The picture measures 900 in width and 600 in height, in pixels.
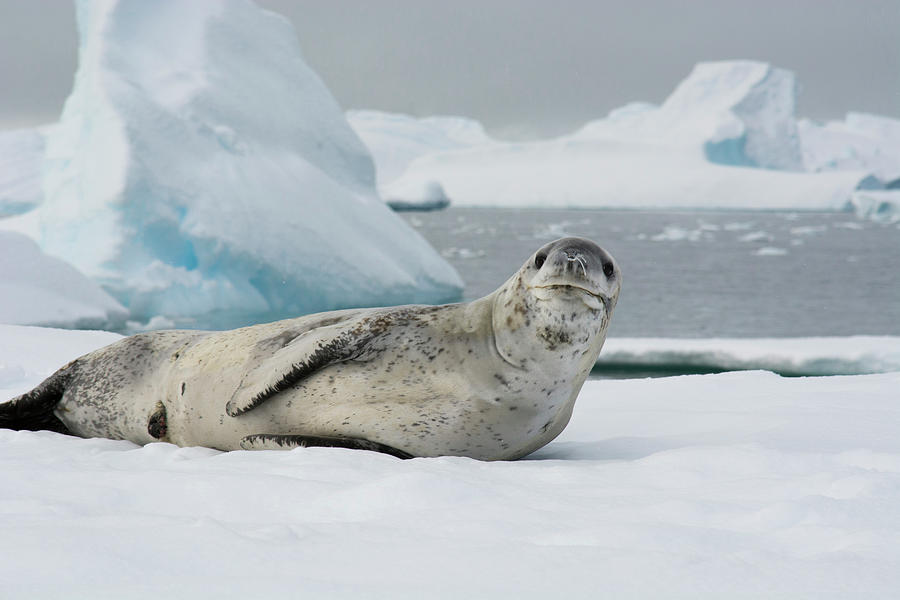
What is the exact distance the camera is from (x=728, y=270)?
23.7 meters

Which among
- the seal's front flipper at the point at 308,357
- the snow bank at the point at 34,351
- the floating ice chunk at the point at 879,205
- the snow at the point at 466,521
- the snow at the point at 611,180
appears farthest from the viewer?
the snow at the point at 611,180

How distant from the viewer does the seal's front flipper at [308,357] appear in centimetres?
233

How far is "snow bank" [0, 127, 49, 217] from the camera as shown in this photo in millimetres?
29875

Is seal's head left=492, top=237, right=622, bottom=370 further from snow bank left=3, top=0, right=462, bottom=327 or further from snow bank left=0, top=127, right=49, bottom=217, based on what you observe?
snow bank left=0, top=127, right=49, bottom=217

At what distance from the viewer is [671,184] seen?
43.9 meters

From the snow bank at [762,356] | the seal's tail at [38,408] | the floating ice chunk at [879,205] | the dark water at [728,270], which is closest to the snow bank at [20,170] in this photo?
the dark water at [728,270]

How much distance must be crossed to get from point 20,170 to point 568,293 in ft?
124

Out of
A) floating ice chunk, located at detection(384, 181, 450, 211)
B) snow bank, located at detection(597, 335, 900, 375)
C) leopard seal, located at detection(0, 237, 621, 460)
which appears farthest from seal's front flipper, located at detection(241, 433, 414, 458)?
floating ice chunk, located at detection(384, 181, 450, 211)

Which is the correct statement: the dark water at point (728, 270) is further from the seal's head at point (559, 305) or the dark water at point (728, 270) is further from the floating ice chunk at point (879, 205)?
the seal's head at point (559, 305)

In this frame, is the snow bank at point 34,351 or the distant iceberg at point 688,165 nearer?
the snow bank at point 34,351

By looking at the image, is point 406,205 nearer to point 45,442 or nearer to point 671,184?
point 671,184

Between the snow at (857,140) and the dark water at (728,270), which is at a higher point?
the snow at (857,140)

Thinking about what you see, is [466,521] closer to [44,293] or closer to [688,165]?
[44,293]

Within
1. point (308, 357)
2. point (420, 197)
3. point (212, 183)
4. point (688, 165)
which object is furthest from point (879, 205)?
point (308, 357)
